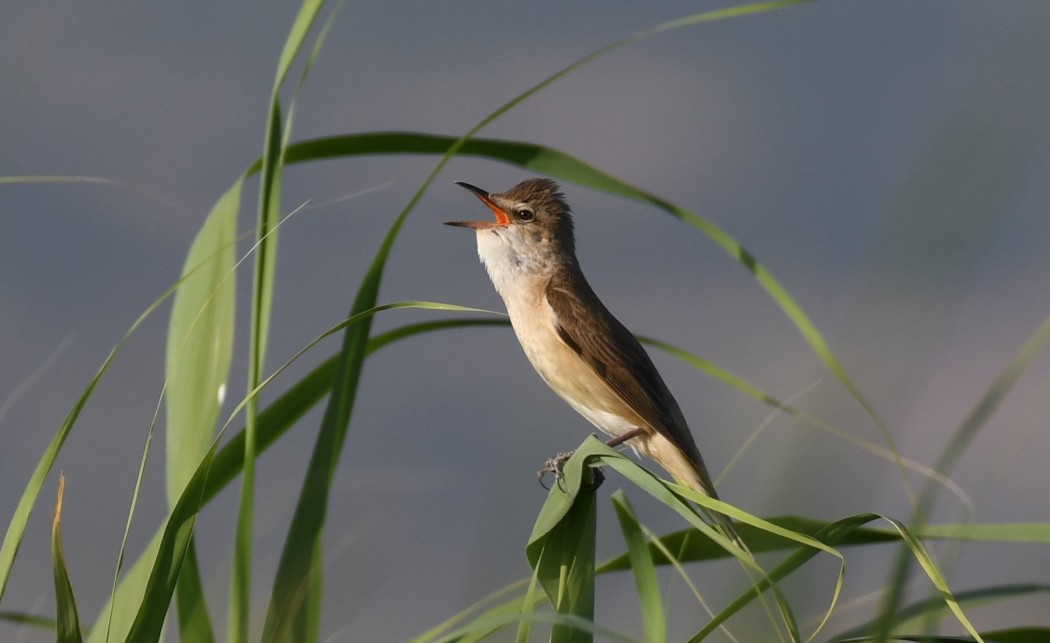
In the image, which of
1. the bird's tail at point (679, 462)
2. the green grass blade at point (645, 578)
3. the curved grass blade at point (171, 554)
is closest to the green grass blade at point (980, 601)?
the green grass blade at point (645, 578)

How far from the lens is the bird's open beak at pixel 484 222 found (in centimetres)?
564

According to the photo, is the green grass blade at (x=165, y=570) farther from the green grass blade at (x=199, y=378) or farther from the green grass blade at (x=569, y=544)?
the green grass blade at (x=569, y=544)

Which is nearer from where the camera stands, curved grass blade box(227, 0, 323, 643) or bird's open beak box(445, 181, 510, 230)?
curved grass blade box(227, 0, 323, 643)

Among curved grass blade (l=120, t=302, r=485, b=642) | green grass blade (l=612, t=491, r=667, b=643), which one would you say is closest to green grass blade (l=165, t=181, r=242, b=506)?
curved grass blade (l=120, t=302, r=485, b=642)

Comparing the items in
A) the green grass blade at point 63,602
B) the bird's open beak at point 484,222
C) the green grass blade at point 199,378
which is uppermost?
the bird's open beak at point 484,222

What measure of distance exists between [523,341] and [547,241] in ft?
2.58

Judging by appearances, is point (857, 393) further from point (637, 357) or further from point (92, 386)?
point (637, 357)

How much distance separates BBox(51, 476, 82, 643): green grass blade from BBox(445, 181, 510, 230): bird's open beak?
3142 millimetres

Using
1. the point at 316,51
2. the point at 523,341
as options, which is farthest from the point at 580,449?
the point at 523,341

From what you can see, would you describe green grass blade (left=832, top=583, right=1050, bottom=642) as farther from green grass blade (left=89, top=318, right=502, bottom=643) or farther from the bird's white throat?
the bird's white throat

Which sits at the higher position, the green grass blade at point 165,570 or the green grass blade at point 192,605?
the green grass blade at point 165,570

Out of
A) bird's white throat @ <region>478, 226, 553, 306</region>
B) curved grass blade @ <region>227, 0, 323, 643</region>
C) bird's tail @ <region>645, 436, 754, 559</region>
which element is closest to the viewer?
curved grass blade @ <region>227, 0, 323, 643</region>

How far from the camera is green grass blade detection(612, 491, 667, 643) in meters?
2.44

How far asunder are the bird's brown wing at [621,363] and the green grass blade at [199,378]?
2.18 m
